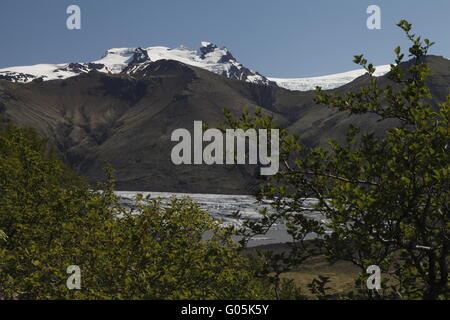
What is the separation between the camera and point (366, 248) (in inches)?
360

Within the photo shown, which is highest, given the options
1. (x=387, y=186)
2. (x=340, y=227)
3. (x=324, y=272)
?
(x=387, y=186)

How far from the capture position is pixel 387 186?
31.7ft

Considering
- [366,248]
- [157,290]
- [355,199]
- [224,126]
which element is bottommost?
[157,290]

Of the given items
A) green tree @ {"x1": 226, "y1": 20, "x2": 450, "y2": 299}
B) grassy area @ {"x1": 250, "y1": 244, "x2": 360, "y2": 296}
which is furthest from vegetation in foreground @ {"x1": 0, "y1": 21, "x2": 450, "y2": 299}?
grassy area @ {"x1": 250, "y1": 244, "x2": 360, "y2": 296}

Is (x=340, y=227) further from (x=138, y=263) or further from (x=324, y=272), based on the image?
(x=324, y=272)

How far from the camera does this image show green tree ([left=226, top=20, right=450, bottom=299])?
9148mm

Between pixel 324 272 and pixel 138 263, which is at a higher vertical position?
pixel 138 263

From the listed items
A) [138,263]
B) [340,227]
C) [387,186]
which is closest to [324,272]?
[138,263]

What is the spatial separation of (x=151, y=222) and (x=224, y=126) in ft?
20.4

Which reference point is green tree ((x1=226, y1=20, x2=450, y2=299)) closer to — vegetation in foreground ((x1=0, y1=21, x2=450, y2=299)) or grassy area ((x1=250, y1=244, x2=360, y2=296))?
vegetation in foreground ((x1=0, y1=21, x2=450, y2=299))

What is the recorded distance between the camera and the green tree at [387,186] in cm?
915
